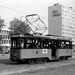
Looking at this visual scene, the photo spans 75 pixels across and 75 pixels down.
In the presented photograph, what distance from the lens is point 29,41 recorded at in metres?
18.3

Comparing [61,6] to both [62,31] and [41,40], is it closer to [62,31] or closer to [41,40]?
[62,31]

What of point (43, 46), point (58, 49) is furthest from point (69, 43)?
point (43, 46)

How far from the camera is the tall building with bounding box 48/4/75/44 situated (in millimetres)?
110000

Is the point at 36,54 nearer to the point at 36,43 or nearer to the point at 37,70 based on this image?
the point at 36,43

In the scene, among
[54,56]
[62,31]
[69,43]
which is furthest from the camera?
[62,31]

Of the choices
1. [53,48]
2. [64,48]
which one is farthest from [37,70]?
[64,48]

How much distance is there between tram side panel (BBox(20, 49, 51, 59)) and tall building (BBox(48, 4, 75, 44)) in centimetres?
8935

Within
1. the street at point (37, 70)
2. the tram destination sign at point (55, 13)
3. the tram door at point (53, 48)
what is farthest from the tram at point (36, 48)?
the tram destination sign at point (55, 13)

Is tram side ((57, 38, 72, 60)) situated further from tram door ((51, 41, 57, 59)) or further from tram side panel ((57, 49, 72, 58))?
tram door ((51, 41, 57, 59))

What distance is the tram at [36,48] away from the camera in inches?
697

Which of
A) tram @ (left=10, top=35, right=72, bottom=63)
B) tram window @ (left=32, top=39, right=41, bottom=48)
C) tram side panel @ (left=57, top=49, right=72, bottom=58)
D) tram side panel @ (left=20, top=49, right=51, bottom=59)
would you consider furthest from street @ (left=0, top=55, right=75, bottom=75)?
tram side panel @ (left=57, top=49, right=72, bottom=58)

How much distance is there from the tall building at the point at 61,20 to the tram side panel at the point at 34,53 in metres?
89.4

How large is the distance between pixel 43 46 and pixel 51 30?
313 feet

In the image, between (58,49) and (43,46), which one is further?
(58,49)
